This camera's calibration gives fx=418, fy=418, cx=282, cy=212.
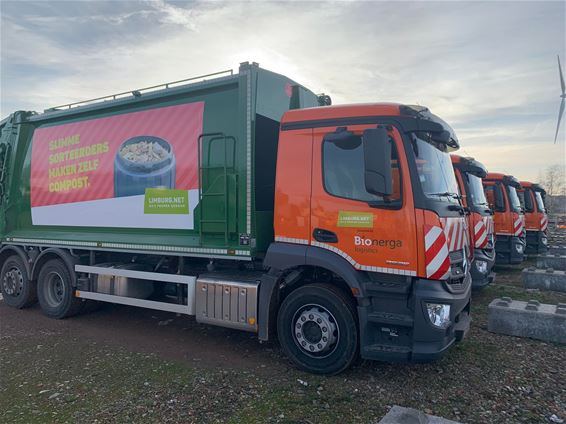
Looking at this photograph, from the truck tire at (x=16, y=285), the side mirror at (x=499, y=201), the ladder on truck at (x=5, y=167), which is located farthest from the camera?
the side mirror at (x=499, y=201)

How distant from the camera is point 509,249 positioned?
1200 cm

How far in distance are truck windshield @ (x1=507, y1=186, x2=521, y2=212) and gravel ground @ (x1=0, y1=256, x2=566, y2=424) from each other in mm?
7138

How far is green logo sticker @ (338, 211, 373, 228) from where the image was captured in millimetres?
4355

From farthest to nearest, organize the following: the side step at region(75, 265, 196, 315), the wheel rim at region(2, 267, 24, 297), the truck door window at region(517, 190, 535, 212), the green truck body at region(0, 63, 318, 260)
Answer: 1. the truck door window at region(517, 190, 535, 212)
2. the wheel rim at region(2, 267, 24, 297)
3. the side step at region(75, 265, 196, 315)
4. the green truck body at region(0, 63, 318, 260)

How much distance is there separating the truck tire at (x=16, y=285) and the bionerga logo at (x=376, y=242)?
635cm

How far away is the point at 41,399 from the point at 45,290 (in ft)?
11.9

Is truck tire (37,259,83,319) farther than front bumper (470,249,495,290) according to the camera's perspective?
No

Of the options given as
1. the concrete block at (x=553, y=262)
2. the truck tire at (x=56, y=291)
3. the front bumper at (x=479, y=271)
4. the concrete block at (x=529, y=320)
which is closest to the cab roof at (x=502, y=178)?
the concrete block at (x=553, y=262)

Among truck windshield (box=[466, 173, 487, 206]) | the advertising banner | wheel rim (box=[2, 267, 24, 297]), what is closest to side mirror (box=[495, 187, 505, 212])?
truck windshield (box=[466, 173, 487, 206])

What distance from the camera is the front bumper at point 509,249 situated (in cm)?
1191

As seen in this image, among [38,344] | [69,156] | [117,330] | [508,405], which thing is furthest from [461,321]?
[69,156]

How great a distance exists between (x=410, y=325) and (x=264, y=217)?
2166 mm

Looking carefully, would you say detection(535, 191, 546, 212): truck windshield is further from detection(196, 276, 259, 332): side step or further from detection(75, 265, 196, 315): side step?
detection(75, 265, 196, 315): side step

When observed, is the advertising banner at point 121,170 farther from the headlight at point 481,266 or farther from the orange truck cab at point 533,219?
the orange truck cab at point 533,219
